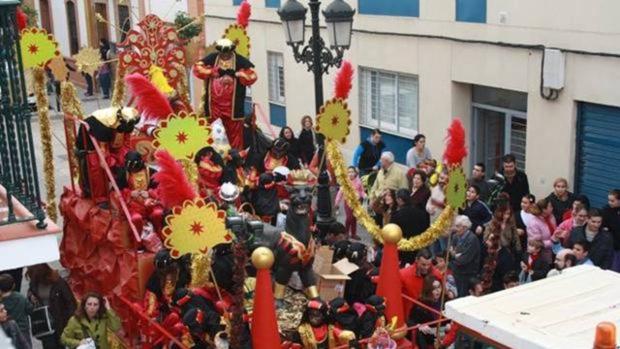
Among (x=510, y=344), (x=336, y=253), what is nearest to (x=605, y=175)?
(x=336, y=253)

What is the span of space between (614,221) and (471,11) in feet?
19.1

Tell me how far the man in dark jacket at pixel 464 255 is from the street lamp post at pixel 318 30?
7.86 ft

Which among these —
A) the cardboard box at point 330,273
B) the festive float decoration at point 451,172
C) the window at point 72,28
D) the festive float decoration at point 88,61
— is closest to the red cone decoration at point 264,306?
the cardboard box at point 330,273

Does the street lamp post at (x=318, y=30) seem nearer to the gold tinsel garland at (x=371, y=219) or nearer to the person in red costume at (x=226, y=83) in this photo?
the gold tinsel garland at (x=371, y=219)

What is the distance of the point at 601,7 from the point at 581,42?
24.9 inches

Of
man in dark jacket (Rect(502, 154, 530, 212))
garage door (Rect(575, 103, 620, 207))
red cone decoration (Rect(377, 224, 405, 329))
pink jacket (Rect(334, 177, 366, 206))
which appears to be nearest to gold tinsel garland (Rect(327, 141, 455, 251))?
red cone decoration (Rect(377, 224, 405, 329))

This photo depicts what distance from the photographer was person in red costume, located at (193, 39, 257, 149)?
12602 mm

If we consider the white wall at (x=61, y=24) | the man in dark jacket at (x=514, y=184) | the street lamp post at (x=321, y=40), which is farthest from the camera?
the white wall at (x=61, y=24)

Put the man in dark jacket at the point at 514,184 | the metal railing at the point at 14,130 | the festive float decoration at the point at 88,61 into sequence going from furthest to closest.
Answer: the festive float decoration at the point at 88,61 < the man in dark jacket at the point at 514,184 < the metal railing at the point at 14,130

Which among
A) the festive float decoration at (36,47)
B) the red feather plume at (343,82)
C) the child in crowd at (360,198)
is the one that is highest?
the festive float decoration at (36,47)

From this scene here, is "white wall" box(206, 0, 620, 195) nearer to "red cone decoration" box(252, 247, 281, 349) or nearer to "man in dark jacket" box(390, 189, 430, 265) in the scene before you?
"man in dark jacket" box(390, 189, 430, 265)

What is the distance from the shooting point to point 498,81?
14188mm

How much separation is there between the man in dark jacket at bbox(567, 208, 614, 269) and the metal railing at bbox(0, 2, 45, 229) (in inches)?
228

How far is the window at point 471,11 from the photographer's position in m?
14.3
